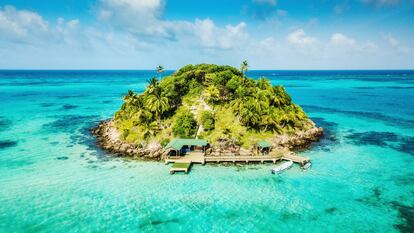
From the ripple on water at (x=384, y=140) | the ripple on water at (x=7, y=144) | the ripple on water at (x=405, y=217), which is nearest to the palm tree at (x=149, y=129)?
the ripple on water at (x=7, y=144)

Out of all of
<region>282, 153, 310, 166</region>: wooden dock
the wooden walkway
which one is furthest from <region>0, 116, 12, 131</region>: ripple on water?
<region>282, 153, 310, 166</region>: wooden dock

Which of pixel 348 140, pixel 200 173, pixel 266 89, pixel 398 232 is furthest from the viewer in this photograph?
pixel 266 89

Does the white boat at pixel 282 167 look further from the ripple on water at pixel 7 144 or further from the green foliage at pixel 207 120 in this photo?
the ripple on water at pixel 7 144

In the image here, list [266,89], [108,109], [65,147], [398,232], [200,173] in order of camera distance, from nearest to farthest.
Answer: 1. [398,232]
2. [200,173]
3. [65,147]
4. [266,89]
5. [108,109]

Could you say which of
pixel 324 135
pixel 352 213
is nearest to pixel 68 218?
pixel 352 213

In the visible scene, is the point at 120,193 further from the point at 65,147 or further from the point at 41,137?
the point at 41,137

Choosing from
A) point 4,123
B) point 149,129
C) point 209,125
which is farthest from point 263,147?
point 4,123

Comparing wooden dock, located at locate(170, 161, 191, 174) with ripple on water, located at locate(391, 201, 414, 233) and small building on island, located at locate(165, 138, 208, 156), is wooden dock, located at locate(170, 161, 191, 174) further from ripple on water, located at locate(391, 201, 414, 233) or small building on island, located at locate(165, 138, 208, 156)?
ripple on water, located at locate(391, 201, 414, 233)
